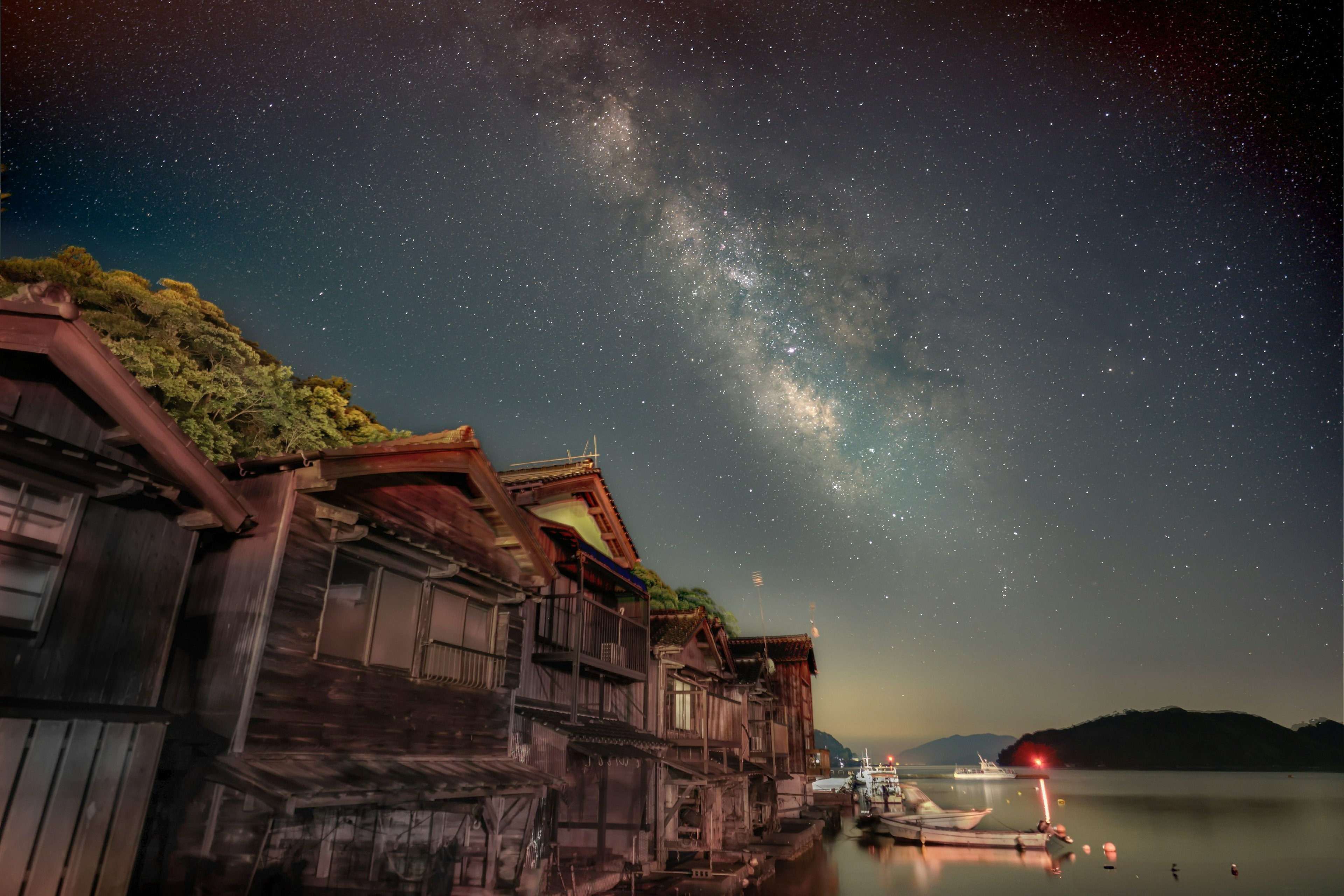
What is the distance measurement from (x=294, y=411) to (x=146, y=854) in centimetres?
2152

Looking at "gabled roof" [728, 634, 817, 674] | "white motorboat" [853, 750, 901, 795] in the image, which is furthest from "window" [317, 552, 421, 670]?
"white motorboat" [853, 750, 901, 795]

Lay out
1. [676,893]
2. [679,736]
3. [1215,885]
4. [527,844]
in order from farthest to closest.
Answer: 1. [1215,885]
2. [679,736]
3. [676,893]
4. [527,844]

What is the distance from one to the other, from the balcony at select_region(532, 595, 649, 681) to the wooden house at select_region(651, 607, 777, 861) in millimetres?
3363

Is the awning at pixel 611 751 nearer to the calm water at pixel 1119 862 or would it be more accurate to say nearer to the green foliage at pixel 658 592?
the calm water at pixel 1119 862

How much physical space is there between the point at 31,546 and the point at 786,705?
5430 cm

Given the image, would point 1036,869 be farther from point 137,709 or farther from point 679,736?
point 137,709

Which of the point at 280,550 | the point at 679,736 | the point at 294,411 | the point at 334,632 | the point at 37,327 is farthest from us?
the point at 679,736

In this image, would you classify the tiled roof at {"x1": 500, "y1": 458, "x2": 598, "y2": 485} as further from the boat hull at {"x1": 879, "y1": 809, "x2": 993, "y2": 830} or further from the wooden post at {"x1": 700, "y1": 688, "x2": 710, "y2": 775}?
the boat hull at {"x1": 879, "y1": 809, "x2": 993, "y2": 830}

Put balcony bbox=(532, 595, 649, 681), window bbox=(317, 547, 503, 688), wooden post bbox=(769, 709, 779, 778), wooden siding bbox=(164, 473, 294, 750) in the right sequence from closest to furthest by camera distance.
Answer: wooden siding bbox=(164, 473, 294, 750) < window bbox=(317, 547, 503, 688) < balcony bbox=(532, 595, 649, 681) < wooden post bbox=(769, 709, 779, 778)

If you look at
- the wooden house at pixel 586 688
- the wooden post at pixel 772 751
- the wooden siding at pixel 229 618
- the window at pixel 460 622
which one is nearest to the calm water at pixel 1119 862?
the wooden post at pixel 772 751

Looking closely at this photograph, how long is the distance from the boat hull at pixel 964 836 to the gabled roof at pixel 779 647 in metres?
13.8

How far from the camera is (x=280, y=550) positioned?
1084 cm

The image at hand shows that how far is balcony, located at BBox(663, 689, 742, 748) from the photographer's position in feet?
94.5

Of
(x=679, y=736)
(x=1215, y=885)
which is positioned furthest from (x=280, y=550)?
(x=1215, y=885)
